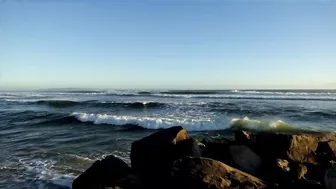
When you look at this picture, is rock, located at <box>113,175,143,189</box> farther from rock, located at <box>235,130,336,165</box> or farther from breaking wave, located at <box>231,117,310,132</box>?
breaking wave, located at <box>231,117,310,132</box>

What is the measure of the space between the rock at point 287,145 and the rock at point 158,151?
142cm

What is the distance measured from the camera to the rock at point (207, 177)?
482 centimetres

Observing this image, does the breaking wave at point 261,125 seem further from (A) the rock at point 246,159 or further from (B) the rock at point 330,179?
(B) the rock at point 330,179

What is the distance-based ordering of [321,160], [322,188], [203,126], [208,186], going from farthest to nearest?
[203,126] → [321,160] → [322,188] → [208,186]

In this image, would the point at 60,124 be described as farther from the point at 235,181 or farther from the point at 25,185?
the point at 235,181

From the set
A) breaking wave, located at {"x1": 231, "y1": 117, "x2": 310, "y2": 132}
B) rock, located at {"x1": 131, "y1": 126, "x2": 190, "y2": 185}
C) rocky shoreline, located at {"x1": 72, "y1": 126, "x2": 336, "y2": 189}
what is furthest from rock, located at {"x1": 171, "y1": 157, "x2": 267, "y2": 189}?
breaking wave, located at {"x1": 231, "y1": 117, "x2": 310, "y2": 132}

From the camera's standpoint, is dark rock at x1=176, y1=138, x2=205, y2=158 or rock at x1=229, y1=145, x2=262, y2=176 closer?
rock at x1=229, y1=145, x2=262, y2=176

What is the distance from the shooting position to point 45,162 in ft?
30.8

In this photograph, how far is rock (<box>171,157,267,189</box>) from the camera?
15.8 ft

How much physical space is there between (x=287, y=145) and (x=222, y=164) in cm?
185

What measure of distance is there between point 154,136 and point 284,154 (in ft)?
8.23

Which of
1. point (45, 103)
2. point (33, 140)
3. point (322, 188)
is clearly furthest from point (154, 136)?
point (45, 103)

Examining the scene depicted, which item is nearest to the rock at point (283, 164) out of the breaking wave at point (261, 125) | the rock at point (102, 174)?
the rock at point (102, 174)

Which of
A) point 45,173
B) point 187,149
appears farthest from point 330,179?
point 45,173
